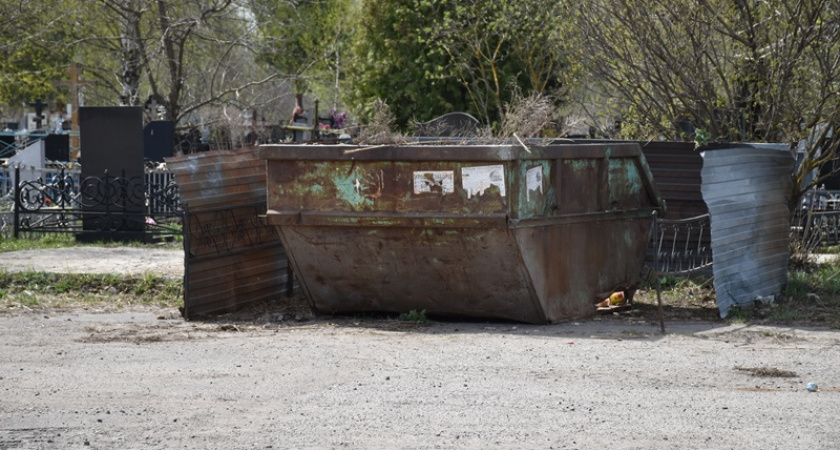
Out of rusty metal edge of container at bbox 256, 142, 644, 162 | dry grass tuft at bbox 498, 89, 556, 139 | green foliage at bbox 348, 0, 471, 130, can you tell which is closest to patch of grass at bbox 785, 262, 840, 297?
rusty metal edge of container at bbox 256, 142, 644, 162

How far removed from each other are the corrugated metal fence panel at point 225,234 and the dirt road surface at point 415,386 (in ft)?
1.77

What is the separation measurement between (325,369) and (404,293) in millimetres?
2204

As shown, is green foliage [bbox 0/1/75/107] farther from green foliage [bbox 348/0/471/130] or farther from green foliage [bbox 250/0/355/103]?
green foliage [bbox 348/0/471/130]

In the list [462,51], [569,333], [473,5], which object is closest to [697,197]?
[569,333]

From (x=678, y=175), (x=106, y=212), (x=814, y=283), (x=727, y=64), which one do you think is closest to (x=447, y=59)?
(x=106, y=212)

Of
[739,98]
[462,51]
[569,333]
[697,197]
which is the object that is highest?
[462,51]

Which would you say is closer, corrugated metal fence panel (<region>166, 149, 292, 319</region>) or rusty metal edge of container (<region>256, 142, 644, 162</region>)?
rusty metal edge of container (<region>256, 142, 644, 162</region>)

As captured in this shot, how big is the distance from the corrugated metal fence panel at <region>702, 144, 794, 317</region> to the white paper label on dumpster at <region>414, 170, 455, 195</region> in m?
2.49

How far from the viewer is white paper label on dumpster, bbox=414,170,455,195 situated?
9.02m

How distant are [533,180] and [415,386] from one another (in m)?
2.72

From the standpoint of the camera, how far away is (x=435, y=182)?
29.7ft

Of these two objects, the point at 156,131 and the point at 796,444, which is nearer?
the point at 796,444

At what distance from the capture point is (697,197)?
11797 mm

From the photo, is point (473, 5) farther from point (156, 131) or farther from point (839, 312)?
point (839, 312)
